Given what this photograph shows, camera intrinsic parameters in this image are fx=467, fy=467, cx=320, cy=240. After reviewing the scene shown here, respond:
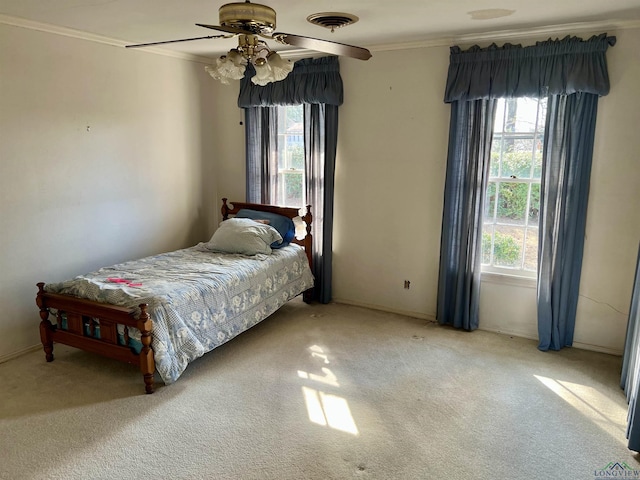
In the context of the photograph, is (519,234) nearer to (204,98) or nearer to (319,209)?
(319,209)

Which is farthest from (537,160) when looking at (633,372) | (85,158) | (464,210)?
(85,158)

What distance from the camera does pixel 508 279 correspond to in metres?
3.91

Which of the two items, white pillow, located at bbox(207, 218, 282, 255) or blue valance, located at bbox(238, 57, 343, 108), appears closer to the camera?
white pillow, located at bbox(207, 218, 282, 255)

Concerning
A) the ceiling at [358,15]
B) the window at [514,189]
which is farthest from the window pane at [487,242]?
the ceiling at [358,15]

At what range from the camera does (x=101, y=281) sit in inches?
131

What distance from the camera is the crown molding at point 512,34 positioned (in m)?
3.25

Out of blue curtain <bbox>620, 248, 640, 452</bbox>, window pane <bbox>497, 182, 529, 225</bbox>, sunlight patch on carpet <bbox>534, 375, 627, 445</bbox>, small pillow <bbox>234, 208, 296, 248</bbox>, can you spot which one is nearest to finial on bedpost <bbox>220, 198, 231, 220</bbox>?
small pillow <bbox>234, 208, 296, 248</bbox>

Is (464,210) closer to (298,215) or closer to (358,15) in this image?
(298,215)

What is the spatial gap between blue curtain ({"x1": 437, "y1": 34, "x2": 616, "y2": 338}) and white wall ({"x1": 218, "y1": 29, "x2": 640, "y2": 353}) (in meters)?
0.11

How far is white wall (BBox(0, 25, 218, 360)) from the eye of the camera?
338 centimetres

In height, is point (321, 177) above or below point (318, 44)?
below

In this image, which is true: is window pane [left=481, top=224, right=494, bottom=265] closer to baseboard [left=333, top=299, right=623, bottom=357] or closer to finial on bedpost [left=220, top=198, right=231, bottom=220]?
baseboard [left=333, top=299, right=623, bottom=357]

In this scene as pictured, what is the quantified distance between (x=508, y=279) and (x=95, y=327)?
3206mm

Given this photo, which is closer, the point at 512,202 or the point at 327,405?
the point at 327,405
